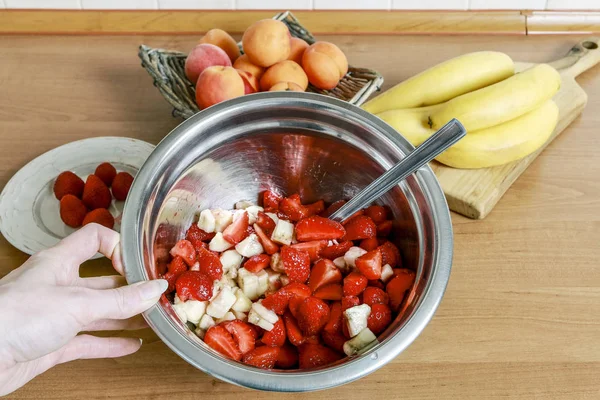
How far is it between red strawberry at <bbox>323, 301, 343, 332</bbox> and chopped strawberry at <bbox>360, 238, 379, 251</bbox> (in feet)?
0.38

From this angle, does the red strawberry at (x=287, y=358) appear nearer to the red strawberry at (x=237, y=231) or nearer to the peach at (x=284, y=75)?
the red strawberry at (x=237, y=231)

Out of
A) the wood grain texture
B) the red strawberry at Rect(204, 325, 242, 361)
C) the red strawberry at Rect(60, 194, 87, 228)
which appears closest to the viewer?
the red strawberry at Rect(204, 325, 242, 361)

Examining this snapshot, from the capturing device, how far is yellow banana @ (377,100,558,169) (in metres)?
0.98

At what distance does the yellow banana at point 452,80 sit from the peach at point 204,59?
343 mm

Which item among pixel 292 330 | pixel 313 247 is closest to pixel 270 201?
pixel 313 247

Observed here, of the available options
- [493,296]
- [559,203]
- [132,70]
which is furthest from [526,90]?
[132,70]

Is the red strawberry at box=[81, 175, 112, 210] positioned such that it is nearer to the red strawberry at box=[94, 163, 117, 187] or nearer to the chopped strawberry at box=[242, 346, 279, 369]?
the red strawberry at box=[94, 163, 117, 187]

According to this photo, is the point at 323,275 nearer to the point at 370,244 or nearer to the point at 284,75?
the point at 370,244

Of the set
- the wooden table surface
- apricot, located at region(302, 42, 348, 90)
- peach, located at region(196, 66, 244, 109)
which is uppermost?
peach, located at region(196, 66, 244, 109)

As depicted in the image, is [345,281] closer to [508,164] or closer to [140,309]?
[140,309]

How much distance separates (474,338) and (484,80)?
0.51 metres

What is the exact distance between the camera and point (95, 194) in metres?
0.94

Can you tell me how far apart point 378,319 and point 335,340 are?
67 mm

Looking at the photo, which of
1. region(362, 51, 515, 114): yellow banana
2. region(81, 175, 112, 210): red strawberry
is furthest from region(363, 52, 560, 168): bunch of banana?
region(81, 175, 112, 210): red strawberry
